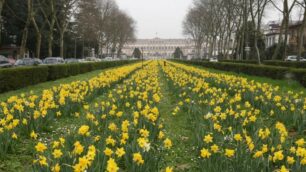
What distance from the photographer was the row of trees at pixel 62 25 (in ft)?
157

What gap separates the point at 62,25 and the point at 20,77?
33899 millimetres

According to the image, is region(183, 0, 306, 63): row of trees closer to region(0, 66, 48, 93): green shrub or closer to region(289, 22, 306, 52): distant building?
region(289, 22, 306, 52): distant building

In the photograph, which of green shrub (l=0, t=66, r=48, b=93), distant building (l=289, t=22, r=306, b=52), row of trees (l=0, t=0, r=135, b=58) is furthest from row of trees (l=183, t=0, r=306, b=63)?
green shrub (l=0, t=66, r=48, b=93)

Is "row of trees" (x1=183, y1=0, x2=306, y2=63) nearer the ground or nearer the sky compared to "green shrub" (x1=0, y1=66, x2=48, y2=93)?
nearer the sky

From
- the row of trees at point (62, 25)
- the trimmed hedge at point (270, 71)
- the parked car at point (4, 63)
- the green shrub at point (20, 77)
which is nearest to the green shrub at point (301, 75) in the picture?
the trimmed hedge at point (270, 71)

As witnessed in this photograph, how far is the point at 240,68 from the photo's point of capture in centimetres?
3003

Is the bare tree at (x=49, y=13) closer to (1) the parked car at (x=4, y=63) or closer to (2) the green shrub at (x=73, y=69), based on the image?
(1) the parked car at (x=4, y=63)

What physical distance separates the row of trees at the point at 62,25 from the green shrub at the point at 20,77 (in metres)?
21.4

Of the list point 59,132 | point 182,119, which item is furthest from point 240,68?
point 59,132

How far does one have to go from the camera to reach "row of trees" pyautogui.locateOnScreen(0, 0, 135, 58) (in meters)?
47.8

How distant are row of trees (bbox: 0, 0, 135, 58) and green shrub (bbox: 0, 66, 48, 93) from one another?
841 inches

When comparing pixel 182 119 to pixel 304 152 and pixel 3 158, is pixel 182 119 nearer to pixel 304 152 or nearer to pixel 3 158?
pixel 3 158

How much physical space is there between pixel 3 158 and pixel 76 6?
43.0 m

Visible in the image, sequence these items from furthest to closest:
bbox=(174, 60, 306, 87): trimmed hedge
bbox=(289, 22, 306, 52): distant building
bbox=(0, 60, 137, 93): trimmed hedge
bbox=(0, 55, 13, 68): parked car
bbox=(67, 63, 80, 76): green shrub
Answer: bbox=(289, 22, 306, 52): distant building → bbox=(0, 55, 13, 68): parked car → bbox=(67, 63, 80, 76): green shrub → bbox=(174, 60, 306, 87): trimmed hedge → bbox=(0, 60, 137, 93): trimmed hedge
